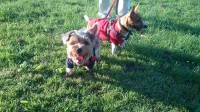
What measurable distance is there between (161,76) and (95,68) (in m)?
1.29

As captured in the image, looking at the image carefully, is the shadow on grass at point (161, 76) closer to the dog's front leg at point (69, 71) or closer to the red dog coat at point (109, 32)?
the red dog coat at point (109, 32)

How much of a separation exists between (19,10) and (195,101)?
16.7 ft

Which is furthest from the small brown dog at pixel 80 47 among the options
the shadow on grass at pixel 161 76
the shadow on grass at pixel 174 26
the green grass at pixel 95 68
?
the shadow on grass at pixel 174 26

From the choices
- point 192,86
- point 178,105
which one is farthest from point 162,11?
point 178,105

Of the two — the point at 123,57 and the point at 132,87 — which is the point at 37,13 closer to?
the point at 123,57

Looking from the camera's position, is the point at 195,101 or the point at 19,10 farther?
the point at 19,10

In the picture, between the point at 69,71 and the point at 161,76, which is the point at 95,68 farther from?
the point at 161,76

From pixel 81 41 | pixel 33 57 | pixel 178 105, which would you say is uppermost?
pixel 81 41

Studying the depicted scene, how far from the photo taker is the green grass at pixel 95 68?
16.3ft

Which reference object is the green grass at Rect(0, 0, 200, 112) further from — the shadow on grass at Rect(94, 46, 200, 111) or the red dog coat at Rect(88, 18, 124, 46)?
the red dog coat at Rect(88, 18, 124, 46)

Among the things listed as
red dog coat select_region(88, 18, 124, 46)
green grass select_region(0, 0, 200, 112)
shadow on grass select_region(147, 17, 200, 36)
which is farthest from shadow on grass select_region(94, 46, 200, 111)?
shadow on grass select_region(147, 17, 200, 36)

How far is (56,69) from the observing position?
564cm

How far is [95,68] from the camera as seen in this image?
19.1 ft

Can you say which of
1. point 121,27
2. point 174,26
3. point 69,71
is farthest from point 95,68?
point 174,26
